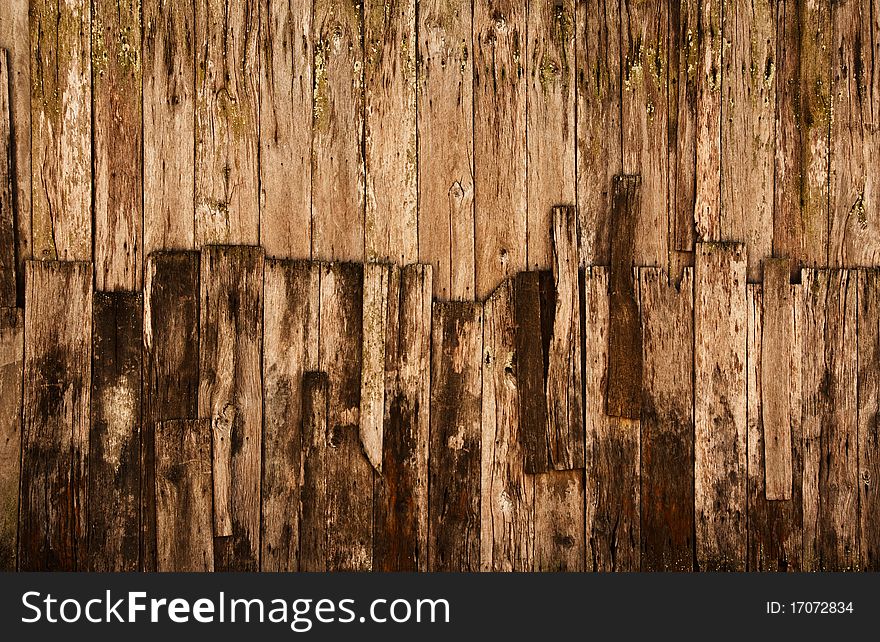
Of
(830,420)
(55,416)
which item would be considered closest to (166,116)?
(55,416)

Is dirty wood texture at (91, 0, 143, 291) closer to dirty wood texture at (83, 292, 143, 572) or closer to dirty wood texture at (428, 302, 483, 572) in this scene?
dirty wood texture at (83, 292, 143, 572)

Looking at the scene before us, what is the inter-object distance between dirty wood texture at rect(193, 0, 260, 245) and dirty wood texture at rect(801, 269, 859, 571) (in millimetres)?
2172

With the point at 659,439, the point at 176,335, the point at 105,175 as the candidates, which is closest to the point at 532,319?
the point at 659,439

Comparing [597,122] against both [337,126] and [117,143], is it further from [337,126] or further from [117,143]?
[117,143]

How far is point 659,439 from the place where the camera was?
2529mm

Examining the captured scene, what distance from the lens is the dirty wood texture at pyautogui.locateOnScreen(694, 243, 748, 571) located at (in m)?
2.52

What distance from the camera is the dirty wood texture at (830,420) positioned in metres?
2.55

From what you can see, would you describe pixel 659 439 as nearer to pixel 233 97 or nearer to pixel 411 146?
pixel 411 146

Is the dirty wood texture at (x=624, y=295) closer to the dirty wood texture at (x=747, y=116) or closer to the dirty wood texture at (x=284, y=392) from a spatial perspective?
the dirty wood texture at (x=747, y=116)

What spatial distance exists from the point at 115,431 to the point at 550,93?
205cm

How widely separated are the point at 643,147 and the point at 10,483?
266cm

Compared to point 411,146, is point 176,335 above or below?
below

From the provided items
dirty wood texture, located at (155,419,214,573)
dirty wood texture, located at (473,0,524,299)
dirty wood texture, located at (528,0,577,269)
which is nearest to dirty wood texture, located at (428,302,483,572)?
dirty wood texture, located at (473,0,524,299)

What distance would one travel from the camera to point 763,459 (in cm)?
254
